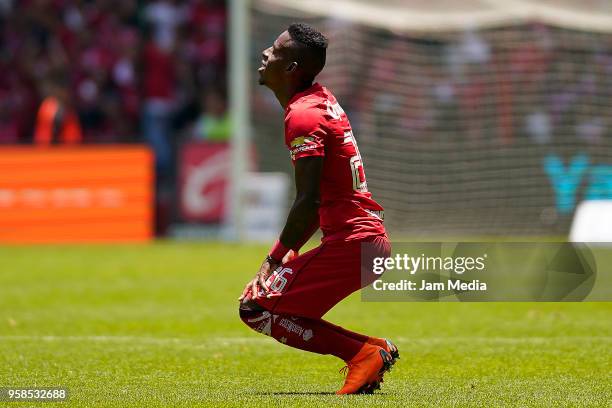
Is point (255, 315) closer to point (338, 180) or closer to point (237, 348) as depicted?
point (338, 180)

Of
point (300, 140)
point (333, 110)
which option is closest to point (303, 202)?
point (300, 140)

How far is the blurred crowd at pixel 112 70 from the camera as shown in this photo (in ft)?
74.1

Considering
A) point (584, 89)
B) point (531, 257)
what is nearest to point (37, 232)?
point (584, 89)

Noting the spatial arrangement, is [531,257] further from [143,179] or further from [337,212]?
[143,179]

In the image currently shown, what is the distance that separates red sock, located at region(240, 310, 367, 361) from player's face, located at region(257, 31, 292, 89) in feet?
4.34

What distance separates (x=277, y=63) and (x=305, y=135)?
1.81 feet

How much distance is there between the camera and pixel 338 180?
683 cm

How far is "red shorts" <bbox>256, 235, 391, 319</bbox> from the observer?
6746mm

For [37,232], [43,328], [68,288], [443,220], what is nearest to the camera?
[43,328]

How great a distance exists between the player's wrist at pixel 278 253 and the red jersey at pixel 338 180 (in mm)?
285

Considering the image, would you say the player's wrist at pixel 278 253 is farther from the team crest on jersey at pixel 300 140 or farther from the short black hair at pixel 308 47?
the short black hair at pixel 308 47

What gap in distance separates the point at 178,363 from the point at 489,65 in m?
8.97

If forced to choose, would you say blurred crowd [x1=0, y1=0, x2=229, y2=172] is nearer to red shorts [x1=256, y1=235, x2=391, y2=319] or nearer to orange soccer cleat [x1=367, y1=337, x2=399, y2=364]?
orange soccer cleat [x1=367, y1=337, x2=399, y2=364]

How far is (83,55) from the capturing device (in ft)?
85.3
